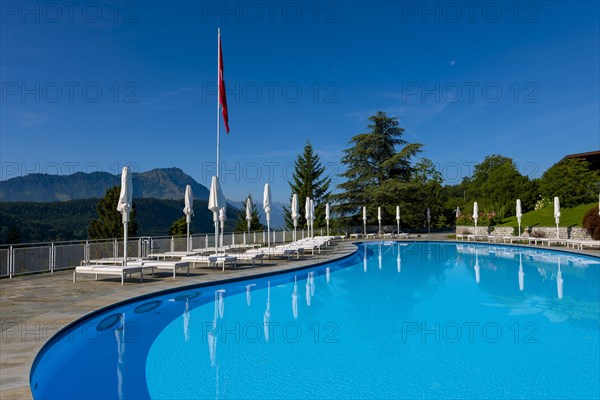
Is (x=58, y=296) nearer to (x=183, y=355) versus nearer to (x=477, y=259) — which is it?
(x=183, y=355)

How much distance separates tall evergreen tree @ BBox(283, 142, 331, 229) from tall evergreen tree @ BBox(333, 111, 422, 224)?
11.5 ft

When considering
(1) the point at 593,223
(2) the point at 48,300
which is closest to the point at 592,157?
(1) the point at 593,223

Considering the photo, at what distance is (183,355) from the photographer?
6.12 metres

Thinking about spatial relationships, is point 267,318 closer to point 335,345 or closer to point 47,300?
point 335,345

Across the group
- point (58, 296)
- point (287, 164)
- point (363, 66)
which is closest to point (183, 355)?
point (58, 296)

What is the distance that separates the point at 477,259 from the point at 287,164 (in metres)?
26.6

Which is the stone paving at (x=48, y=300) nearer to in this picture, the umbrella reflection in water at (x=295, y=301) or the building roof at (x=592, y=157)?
the umbrella reflection in water at (x=295, y=301)

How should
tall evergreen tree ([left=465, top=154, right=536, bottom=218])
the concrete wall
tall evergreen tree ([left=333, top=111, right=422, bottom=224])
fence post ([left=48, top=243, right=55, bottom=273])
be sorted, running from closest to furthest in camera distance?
fence post ([left=48, top=243, right=55, bottom=273]) < the concrete wall < tall evergreen tree ([left=333, top=111, right=422, bottom=224]) < tall evergreen tree ([left=465, top=154, right=536, bottom=218])

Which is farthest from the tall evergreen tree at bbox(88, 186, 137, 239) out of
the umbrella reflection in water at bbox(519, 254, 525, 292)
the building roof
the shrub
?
the building roof

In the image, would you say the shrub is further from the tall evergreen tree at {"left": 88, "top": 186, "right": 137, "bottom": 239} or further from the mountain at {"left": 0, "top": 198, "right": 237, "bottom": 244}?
the mountain at {"left": 0, "top": 198, "right": 237, "bottom": 244}

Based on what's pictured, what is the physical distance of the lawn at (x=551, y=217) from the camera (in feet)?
86.1

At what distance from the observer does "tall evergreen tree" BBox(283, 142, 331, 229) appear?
41750 millimetres

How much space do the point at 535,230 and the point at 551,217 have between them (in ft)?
12.5

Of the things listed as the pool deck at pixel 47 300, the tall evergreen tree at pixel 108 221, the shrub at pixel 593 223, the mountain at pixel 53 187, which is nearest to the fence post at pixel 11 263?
the pool deck at pixel 47 300
